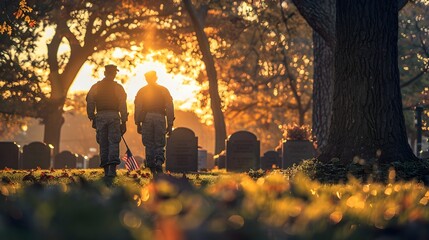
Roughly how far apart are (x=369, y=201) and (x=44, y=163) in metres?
24.5

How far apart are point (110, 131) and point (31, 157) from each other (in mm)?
14041

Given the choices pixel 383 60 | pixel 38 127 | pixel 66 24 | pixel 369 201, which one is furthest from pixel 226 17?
pixel 38 127

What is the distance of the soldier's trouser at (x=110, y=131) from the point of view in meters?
15.6

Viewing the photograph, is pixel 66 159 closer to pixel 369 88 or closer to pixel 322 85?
pixel 322 85

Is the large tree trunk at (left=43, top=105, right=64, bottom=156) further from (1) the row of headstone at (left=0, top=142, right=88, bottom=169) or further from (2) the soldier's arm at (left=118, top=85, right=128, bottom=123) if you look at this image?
(2) the soldier's arm at (left=118, top=85, right=128, bottom=123)

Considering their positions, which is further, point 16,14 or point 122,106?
point 16,14

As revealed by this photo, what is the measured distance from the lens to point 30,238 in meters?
2.04

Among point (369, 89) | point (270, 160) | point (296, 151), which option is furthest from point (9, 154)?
point (369, 89)

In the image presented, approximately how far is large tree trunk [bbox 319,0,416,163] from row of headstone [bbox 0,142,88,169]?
37.0 ft

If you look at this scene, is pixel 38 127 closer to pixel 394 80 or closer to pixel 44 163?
pixel 44 163

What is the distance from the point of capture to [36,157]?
2889 cm

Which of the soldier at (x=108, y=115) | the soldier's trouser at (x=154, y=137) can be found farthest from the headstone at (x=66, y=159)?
the soldier at (x=108, y=115)

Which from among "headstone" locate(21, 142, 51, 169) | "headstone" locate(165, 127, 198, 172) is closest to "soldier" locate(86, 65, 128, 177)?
"headstone" locate(165, 127, 198, 172)

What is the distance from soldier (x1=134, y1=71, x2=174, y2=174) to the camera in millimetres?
18156
